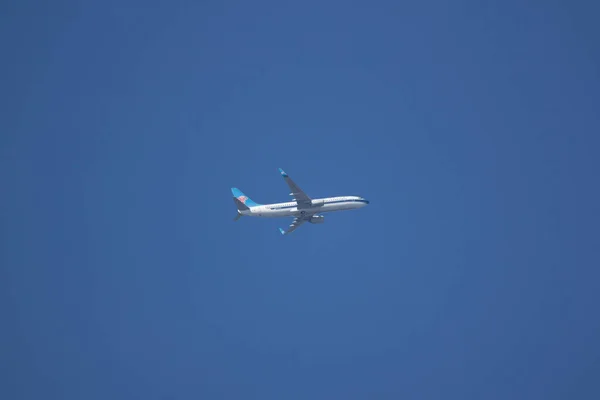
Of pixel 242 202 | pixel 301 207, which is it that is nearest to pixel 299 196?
pixel 301 207

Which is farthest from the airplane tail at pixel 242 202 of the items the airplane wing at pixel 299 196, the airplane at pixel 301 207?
the airplane wing at pixel 299 196

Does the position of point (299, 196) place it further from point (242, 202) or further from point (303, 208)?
point (242, 202)

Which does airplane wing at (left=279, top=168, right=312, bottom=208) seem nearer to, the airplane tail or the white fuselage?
the white fuselage

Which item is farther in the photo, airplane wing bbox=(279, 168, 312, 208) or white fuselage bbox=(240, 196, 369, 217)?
white fuselage bbox=(240, 196, 369, 217)

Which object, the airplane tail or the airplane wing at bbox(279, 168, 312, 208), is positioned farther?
the airplane tail

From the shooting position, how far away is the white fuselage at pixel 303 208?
3354 inches

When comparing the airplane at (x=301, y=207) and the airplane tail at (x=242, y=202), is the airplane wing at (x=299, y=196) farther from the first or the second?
the airplane tail at (x=242, y=202)

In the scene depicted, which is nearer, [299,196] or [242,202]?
[299,196]

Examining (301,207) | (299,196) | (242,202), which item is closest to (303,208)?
(301,207)

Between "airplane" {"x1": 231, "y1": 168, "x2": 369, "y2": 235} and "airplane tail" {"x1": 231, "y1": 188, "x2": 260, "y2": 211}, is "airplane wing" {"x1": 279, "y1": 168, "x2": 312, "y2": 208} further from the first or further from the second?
"airplane tail" {"x1": 231, "y1": 188, "x2": 260, "y2": 211}

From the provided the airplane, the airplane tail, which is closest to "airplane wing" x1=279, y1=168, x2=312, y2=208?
the airplane

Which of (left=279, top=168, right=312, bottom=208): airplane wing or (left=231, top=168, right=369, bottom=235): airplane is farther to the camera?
(left=231, top=168, right=369, bottom=235): airplane

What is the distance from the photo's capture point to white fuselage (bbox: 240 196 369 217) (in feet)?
279

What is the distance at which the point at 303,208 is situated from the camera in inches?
3349
